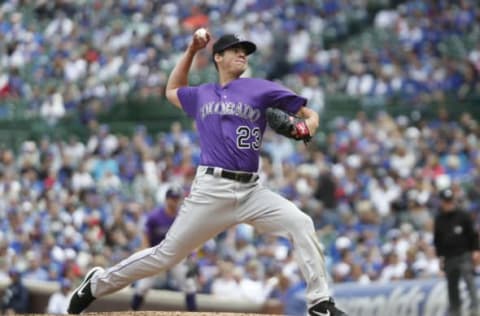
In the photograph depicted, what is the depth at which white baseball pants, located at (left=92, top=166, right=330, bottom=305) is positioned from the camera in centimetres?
721

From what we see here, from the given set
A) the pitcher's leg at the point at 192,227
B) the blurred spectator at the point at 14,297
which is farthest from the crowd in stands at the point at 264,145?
the pitcher's leg at the point at 192,227

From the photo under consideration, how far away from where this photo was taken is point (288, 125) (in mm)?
7070

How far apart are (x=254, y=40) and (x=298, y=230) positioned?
14308 millimetres

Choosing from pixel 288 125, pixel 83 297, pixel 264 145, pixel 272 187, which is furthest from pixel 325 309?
pixel 264 145

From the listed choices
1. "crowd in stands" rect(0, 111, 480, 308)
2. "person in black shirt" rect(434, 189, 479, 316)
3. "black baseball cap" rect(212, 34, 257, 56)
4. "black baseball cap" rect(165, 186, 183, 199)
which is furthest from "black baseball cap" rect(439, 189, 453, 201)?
"black baseball cap" rect(212, 34, 257, 56)

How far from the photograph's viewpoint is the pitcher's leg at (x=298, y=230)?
7.19 m

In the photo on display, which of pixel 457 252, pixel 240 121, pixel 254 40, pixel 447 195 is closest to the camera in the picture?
pixel 240 121

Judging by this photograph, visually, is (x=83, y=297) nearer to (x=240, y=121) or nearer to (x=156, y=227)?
(x=240, y=121)

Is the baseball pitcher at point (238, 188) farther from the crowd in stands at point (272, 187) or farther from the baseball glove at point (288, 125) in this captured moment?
the crowd in stands at point (272, 187)

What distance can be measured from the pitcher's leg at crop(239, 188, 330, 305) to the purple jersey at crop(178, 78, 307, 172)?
0.78ft

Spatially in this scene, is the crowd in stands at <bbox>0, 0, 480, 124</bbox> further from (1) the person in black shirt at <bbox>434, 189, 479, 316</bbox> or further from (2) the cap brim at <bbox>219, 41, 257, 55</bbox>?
(2) the cap brim at <bbox>219, 41, 257, 55</bbox>

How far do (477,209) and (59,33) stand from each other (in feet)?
33.1

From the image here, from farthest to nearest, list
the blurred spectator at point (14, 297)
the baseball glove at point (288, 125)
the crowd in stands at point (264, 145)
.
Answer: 1. the crowd in stands at point (264, 145)
2. the blurred spectator at point (14, 297)
3. the baseball glove at point (288, 125)

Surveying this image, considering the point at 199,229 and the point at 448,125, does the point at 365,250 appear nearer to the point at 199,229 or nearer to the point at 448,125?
the point at 448,125
